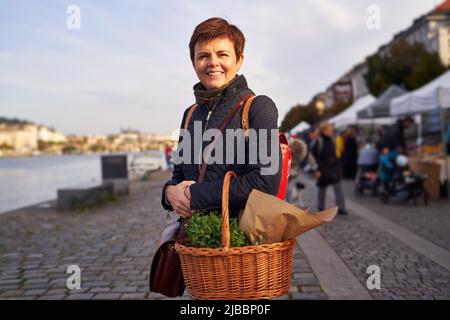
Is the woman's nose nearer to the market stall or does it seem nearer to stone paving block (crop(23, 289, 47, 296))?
stone paving block (crop(23, 289, 47, 296))

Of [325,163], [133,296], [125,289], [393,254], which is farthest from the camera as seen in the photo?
[325,163]

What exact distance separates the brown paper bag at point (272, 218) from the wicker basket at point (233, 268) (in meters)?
0.05

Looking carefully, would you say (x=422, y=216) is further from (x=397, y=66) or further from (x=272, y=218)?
(x=397, y=66)

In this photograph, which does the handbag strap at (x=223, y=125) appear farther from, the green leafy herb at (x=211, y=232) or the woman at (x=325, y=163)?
the woman at (x=325, y=163)

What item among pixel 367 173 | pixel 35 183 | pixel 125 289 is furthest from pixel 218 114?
pixel 35 183

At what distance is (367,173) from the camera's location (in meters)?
13.8

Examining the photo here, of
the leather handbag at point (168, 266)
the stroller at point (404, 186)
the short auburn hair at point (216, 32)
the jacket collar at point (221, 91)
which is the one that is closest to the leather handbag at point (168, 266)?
the leather handbag at point (168, 266)

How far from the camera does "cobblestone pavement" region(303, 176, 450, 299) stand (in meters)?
4.81

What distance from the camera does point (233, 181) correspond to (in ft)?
6.22

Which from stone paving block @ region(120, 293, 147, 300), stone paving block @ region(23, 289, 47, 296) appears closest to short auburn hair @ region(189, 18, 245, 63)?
stone paving block @ region(120, 293, 147, 300)

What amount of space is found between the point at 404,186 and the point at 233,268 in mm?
10588

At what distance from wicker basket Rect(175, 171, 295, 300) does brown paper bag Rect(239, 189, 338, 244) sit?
47mm
